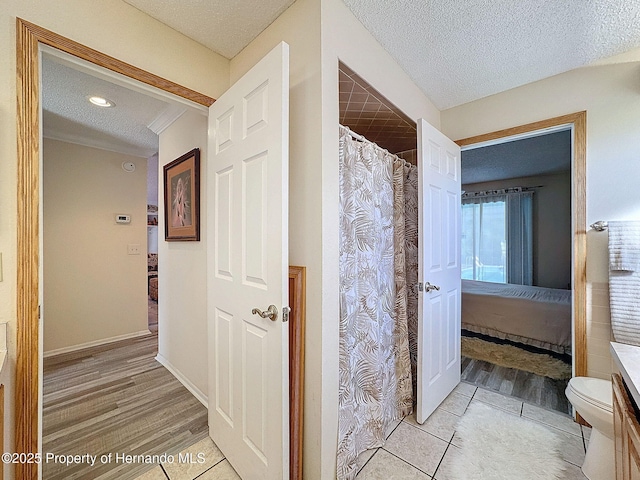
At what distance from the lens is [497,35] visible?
1555 mm

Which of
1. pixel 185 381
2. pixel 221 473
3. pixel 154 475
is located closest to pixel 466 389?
pixel 221 473

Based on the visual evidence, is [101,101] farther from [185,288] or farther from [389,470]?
[389,470]

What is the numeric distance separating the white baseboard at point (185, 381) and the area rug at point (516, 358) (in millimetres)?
2687

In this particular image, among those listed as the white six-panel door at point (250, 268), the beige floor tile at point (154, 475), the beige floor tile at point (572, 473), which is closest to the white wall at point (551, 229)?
the beige floor tile at point (572, 473)

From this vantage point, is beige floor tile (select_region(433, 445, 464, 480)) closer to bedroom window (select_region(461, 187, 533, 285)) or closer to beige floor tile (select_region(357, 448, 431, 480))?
beige floor tile (select_region(357, 448, 431, 480))

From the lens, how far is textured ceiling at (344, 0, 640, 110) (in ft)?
4.47

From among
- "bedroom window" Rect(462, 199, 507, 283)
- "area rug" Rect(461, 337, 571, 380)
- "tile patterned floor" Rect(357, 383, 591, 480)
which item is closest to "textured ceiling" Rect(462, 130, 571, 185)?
"bedroom window" Rect(462, 199, 507, 283)

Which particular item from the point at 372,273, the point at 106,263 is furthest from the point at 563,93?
the point at 106,263

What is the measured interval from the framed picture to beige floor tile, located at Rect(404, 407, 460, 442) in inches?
83.1

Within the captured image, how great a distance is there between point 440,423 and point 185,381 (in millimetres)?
2084

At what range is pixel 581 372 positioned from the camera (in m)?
1.81

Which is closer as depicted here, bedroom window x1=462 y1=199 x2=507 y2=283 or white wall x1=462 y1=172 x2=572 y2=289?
white wall x1=462 y1=172 x2=572 y2=289

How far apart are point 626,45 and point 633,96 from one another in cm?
32

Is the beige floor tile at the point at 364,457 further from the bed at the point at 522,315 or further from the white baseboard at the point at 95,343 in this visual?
the white baseboard at the point at 95,343
